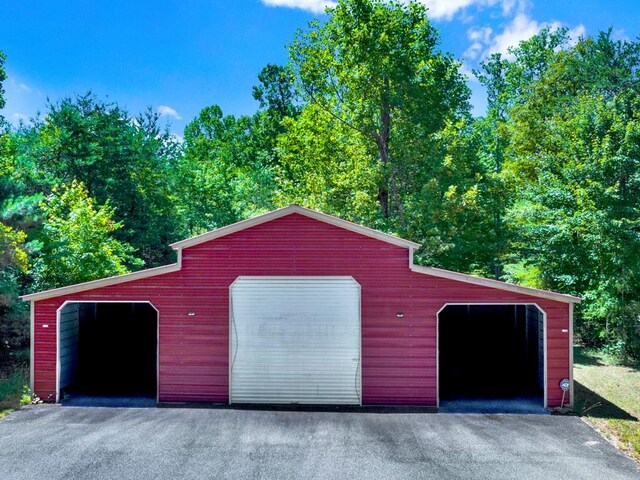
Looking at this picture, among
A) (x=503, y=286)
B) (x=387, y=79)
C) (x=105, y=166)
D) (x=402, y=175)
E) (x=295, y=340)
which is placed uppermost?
(x=387, y=79)

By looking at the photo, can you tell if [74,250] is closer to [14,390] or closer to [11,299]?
[11,299]

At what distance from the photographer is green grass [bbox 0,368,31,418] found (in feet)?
35.2

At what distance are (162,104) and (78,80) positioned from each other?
12.9m

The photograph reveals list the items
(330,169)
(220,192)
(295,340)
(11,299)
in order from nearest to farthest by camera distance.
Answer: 1. (295,340)
2. (11,299)
3. (330,169)
4. (220,192)

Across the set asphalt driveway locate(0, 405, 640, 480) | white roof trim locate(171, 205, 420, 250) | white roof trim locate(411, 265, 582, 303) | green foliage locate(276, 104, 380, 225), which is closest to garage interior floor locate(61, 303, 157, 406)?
asphalt driveway locate(0, 405, 640, 480)

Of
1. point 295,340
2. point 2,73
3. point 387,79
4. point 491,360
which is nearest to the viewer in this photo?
point 295,340

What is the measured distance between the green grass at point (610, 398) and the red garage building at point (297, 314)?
81 centimetres

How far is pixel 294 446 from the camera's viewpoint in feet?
27.6

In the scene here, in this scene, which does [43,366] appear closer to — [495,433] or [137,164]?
[495,433]

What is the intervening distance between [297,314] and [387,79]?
47.6 feet

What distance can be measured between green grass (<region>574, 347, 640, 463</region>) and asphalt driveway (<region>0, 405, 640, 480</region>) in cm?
41

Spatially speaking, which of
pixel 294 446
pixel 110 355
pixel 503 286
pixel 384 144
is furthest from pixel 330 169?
pixel 294 446

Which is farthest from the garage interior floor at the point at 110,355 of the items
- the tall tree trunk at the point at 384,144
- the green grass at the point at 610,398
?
the tall tree trunk at the point at 384,144

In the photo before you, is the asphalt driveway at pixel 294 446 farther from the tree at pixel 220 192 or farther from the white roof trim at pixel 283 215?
the tree at pixel 220 192
